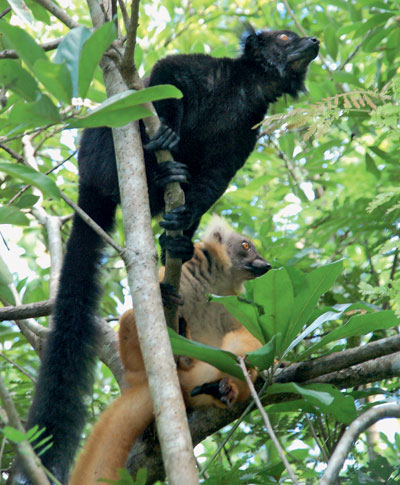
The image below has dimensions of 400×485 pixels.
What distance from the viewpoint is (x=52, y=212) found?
705 centimetres

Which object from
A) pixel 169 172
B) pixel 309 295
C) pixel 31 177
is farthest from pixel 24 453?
pixel 169 172

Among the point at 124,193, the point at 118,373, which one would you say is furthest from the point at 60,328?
the point at 124,193

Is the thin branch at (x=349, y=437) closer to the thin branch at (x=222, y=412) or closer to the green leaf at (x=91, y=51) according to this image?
the thin branch at (x=222, y=412)

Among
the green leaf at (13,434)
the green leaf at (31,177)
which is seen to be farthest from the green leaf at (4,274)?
the green leaf at (13,434)

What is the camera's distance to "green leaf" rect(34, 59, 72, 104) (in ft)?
6.55

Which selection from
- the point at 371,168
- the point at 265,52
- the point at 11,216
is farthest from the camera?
the point at 371,168

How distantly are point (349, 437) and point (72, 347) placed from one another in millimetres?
2367

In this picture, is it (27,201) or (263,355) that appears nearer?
(263,355)

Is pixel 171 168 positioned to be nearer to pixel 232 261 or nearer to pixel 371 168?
pixel 232 261

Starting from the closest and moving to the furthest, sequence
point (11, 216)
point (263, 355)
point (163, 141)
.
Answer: point (11, 216) < point (263, 355) < point (163, 141)

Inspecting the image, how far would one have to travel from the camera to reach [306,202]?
6051 mm

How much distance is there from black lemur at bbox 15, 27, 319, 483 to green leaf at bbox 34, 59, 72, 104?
1464 mm

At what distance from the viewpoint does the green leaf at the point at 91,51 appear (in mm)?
2049

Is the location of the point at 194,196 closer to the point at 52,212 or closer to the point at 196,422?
the point at 196,422
